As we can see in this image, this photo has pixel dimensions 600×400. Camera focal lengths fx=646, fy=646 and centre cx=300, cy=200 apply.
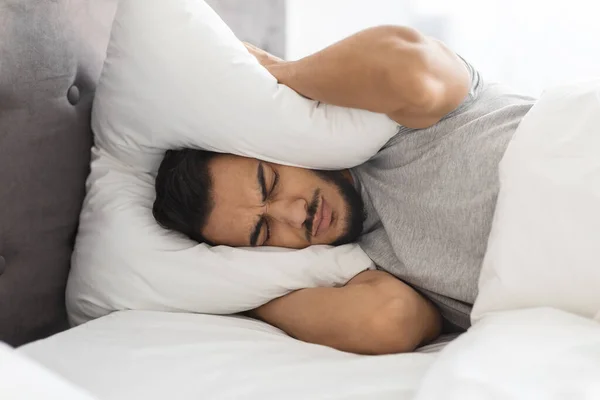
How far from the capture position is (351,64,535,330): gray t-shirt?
102 cm

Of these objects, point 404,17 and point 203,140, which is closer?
point 203,140

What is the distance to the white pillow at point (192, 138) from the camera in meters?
1.09

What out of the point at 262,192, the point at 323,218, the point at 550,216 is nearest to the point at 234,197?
the point at 262,192

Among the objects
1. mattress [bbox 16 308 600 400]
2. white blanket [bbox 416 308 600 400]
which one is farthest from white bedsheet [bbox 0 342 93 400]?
white blanket [bbox 416 308 600 400]

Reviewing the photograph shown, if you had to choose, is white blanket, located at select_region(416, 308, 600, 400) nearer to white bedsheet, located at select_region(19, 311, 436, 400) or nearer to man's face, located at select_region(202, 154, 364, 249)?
white bedsheet, located at select_region(19, 311, 436, 400)

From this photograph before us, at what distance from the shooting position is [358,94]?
3.55 ft

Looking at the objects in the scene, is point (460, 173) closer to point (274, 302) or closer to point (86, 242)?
point (274, 302)

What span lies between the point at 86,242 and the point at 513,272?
0.72 meters

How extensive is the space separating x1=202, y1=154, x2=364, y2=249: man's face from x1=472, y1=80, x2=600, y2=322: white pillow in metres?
0.33

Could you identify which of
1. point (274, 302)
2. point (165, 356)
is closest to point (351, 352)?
point (274, 302)

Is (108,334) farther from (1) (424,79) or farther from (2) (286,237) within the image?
(1) (424,79)

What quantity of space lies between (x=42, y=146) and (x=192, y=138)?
254 millimetres

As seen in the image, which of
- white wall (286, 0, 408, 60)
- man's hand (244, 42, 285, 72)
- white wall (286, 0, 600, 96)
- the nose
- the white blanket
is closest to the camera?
the white blanket

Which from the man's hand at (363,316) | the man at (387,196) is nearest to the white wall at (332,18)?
the man at (387,196)
